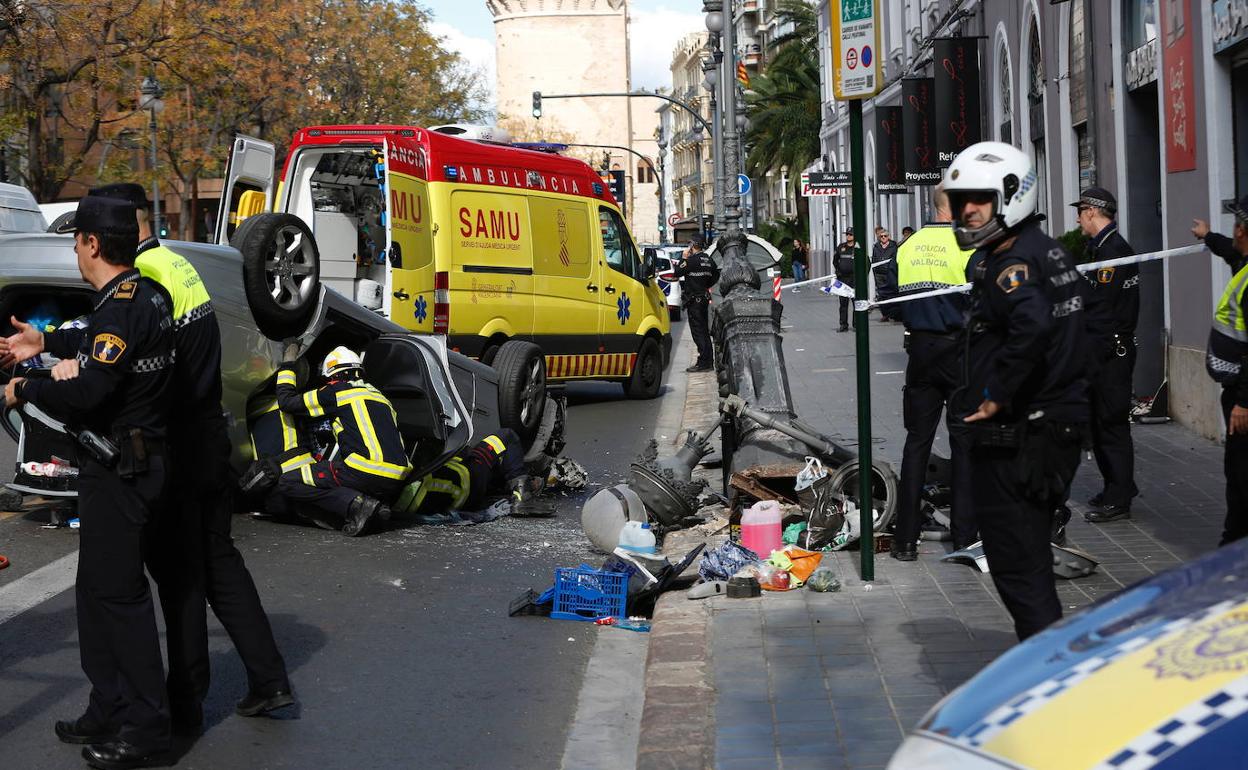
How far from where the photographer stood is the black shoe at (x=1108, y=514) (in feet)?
28.6

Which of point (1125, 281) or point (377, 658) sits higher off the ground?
point (1125, 281)

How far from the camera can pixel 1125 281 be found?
948 centimetres

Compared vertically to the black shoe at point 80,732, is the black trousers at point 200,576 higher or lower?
higher

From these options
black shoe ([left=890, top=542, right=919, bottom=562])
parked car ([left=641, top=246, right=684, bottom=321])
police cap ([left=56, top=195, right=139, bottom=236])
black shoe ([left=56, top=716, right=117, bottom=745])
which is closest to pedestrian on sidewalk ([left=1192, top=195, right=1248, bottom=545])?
black shoe ([left=890, top=542, right=919, bottom=562])

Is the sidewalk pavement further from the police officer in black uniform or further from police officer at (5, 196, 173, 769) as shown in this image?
police officer at (5, 196, 173, 769)

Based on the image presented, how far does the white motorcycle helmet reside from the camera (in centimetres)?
491

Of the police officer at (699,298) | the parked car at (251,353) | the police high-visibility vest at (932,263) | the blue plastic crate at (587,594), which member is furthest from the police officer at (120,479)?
the police officer at (699,298)

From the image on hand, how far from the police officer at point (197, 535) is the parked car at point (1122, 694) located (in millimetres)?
3169

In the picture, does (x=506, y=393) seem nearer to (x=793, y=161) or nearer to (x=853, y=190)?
(x=853, y=190)

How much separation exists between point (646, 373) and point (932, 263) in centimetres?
1095

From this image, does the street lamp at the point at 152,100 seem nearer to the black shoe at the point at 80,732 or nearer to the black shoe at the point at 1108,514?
the black shoe at the point at 1108,514

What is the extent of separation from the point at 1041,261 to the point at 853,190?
262cm

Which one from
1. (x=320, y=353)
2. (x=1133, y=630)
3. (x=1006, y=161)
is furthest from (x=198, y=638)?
(x=320, y=353)

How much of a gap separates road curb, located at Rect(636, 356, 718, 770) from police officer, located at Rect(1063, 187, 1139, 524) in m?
2.83
